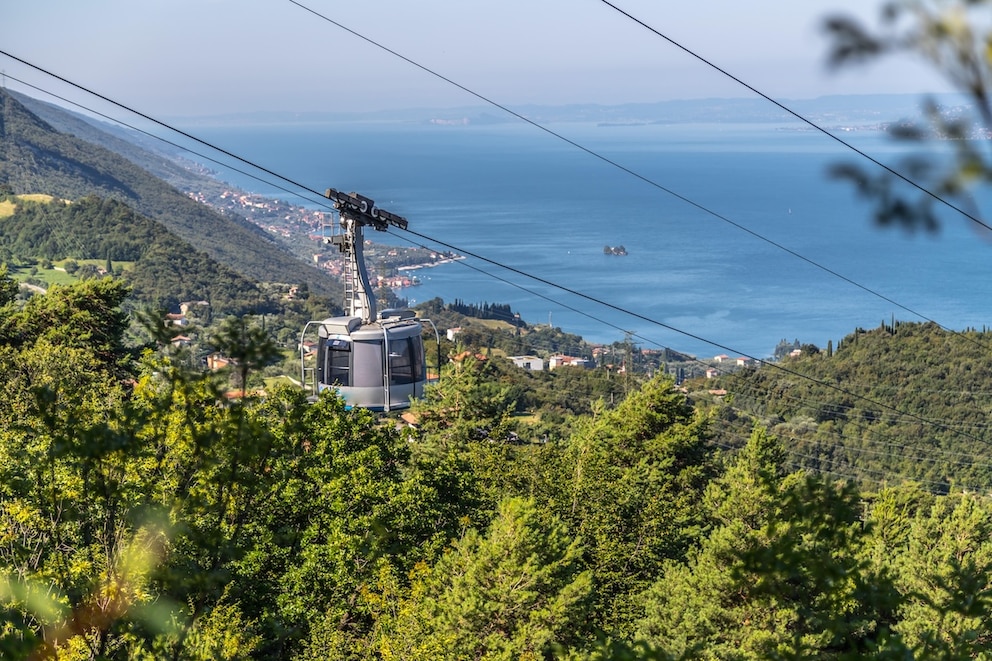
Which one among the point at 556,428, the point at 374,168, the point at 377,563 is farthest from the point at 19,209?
the point at 374,168

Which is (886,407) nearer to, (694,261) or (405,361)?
(405,361)

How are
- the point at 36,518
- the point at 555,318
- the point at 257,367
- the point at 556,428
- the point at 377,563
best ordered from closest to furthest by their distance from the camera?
the point at 257,367, the point at 36,518, the point at 377,563, the point at 556,428, the point at 555,318

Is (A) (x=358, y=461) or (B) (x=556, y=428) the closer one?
(A) (x=358, y=461)

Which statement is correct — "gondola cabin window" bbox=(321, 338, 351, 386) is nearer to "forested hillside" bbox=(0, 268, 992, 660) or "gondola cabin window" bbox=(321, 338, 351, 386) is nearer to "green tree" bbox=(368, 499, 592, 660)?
"forested hillside" bbox=(0, 268, 992, 660)

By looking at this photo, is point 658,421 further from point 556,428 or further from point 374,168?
point 374,168

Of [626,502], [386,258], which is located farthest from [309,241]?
[626,502]

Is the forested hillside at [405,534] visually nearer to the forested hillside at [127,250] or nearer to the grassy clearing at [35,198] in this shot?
the forested hillside at [127,250]
